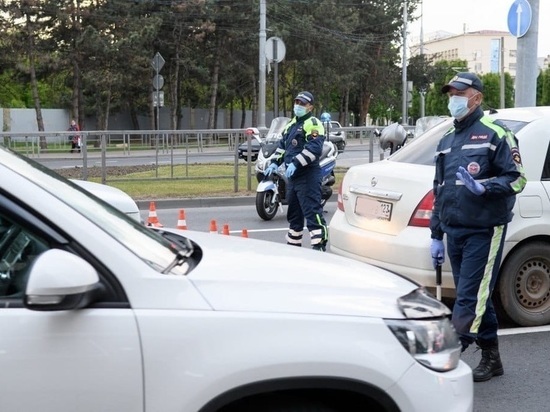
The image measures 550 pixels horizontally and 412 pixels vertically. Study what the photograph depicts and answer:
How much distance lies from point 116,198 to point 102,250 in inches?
133

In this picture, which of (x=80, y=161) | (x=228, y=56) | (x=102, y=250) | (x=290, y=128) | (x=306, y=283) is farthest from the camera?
(x=228, y=56)

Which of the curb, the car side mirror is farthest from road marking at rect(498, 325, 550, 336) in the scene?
the curb

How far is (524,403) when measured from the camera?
4.26m

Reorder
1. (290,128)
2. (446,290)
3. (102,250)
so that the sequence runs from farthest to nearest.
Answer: (290,128) → (446,290) → (102,250)

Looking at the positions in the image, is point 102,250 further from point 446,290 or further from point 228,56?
point 228,56

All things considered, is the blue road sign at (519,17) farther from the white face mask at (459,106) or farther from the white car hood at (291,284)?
the white car hood at (291,284)

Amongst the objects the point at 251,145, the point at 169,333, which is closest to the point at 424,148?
the point at 169,333

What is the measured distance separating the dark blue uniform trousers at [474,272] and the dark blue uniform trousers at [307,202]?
324 cm

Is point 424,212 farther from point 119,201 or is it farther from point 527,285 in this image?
point 119,201

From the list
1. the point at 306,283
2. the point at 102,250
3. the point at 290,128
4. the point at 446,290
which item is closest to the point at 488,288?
the point at 446,290

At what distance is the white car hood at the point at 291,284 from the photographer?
95.3 inches

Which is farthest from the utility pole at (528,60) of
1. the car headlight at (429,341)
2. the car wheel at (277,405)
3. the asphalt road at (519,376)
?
the car wheel at (277,405)

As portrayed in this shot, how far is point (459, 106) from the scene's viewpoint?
14.3 feet

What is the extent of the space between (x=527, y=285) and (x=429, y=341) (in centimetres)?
316
